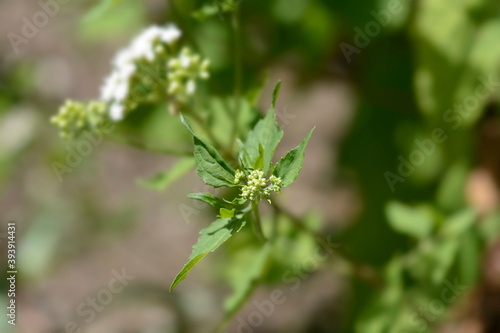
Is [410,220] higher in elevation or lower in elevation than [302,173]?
lower

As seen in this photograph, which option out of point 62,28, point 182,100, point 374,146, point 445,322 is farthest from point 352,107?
point 62,28

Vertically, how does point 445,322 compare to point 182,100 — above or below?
below

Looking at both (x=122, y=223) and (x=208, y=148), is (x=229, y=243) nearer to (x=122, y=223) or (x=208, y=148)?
(x=122, y=223)

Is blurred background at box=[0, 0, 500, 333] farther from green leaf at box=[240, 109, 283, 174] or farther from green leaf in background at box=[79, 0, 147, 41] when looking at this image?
green leaf at box=[240, 109, 283, 174]

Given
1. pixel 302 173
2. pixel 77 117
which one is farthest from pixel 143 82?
pixel 302 173

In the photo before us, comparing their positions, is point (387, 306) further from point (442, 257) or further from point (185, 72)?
point (185, 72)

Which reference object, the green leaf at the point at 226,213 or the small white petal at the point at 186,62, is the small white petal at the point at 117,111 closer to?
the small white petal at the point at 186,62

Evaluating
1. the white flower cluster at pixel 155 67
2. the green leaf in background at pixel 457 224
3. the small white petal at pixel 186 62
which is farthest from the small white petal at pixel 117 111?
the green leaf in background at pixel 457 224
